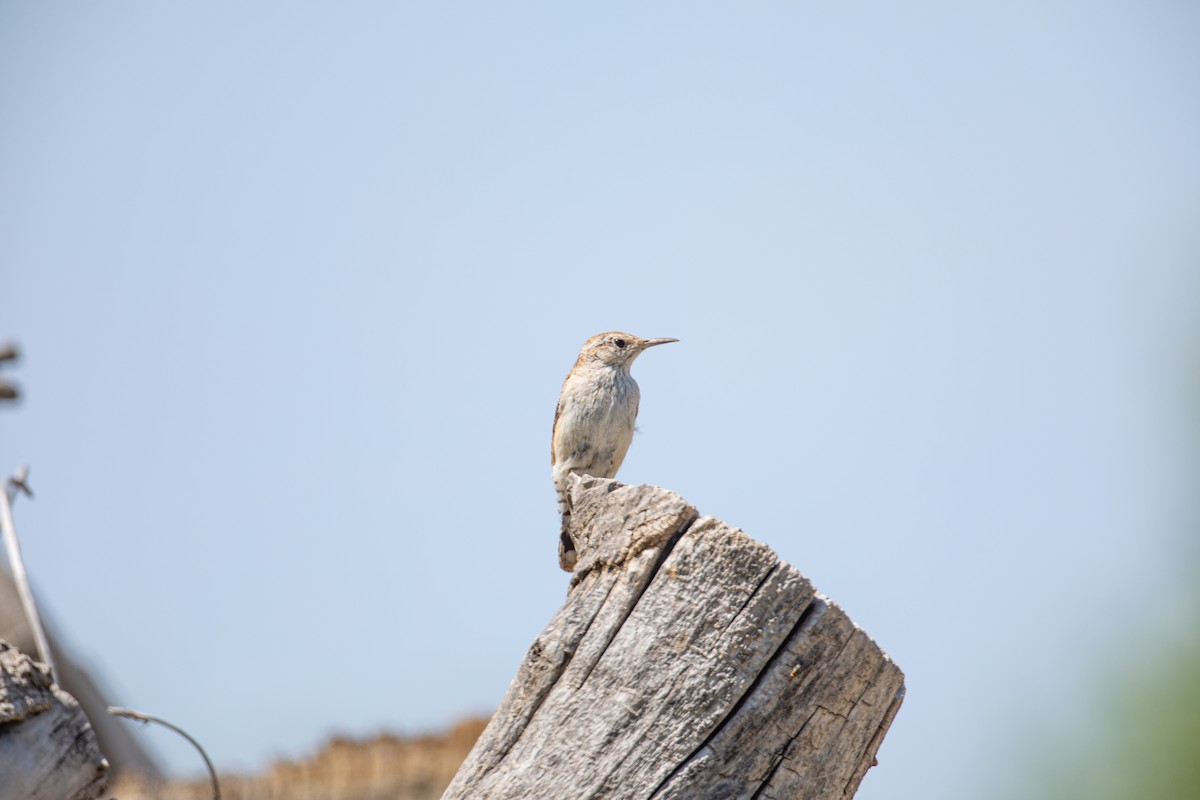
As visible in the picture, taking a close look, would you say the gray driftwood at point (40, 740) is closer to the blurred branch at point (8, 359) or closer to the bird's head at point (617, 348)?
the blurred branch at point (8, 359)

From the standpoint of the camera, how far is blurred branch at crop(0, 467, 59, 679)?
4.27 meters

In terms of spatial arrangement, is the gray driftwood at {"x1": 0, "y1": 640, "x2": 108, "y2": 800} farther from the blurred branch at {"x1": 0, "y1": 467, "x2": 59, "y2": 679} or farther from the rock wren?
the rock wren

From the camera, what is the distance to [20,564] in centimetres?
434

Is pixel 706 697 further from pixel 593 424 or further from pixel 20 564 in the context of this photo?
pixel 593 424

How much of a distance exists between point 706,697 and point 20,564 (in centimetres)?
268

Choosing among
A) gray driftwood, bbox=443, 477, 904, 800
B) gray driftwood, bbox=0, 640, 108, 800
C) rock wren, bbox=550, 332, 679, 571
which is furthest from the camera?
rock wren, bbox=550, 332, 679, 571

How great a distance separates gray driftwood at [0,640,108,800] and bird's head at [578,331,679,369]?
14.7ft

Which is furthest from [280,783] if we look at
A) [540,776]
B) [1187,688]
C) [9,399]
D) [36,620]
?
[1187,688]

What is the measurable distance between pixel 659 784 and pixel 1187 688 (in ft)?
46.0

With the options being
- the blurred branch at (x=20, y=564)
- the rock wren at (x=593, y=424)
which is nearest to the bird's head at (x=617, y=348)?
the rock wren at (x=593, y=424)

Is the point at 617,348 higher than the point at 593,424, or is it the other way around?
the point at 617,348

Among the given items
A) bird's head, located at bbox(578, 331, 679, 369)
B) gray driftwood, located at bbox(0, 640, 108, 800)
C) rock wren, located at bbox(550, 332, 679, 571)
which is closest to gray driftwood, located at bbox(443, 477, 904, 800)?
gray driftwood, located at bbox(0, 640, 108, 800)

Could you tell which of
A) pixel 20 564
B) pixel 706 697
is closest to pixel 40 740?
pixel 20 564

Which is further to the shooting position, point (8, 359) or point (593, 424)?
point (593, 424)
